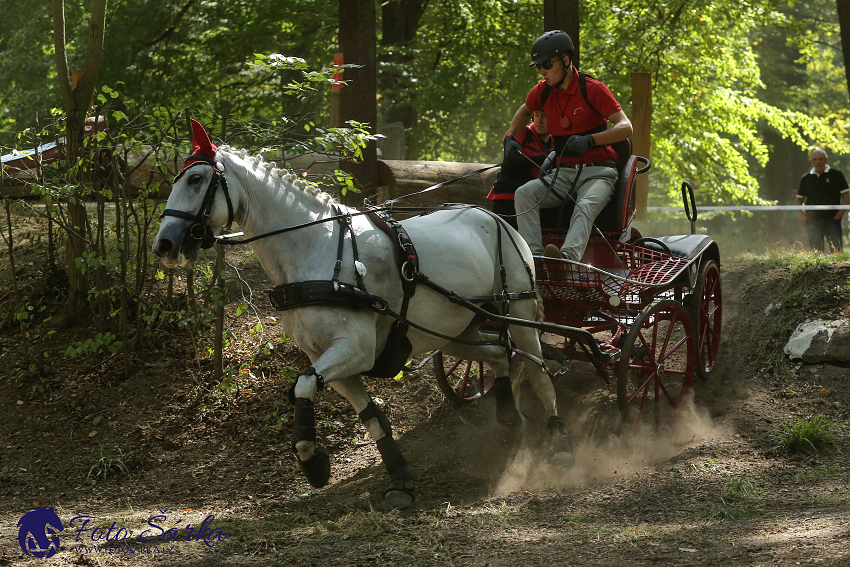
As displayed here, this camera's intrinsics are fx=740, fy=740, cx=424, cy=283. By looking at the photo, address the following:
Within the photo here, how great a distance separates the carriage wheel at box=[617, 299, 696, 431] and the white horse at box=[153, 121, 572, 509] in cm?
98

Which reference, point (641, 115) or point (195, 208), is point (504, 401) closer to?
point (195, 208)

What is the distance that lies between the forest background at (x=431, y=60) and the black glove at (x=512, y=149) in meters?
6.26

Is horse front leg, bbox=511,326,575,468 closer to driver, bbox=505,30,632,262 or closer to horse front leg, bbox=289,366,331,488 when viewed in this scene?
driver, bbox=505,30,632,262

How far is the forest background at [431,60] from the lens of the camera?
12297 mm

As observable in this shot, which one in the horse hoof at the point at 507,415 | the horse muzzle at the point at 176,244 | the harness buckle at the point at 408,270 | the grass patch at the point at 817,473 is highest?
the horse muzzle at the point at 176,244

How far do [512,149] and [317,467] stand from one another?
9.95ft

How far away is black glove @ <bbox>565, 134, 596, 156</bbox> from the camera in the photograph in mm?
5523

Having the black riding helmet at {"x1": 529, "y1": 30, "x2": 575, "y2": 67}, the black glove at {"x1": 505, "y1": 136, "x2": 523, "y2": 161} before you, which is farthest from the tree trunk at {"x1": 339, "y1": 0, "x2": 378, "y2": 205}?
the black riding helmet at {"x1": 529, "y1": 30, "x2": 575, "y2": 67}

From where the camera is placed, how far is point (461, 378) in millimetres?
7176

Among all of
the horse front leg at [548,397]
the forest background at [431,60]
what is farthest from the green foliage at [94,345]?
the forest background at [431,60]

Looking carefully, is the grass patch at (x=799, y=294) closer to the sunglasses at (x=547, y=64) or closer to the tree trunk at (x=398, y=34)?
the sunglasses at (x=547, y=64)

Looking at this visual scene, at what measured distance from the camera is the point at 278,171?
14.8 ft

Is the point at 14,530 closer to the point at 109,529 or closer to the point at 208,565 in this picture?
the point at 109,529

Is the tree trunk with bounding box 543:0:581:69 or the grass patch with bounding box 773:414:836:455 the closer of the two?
the grass patch with bounding box 773:414:836:455
